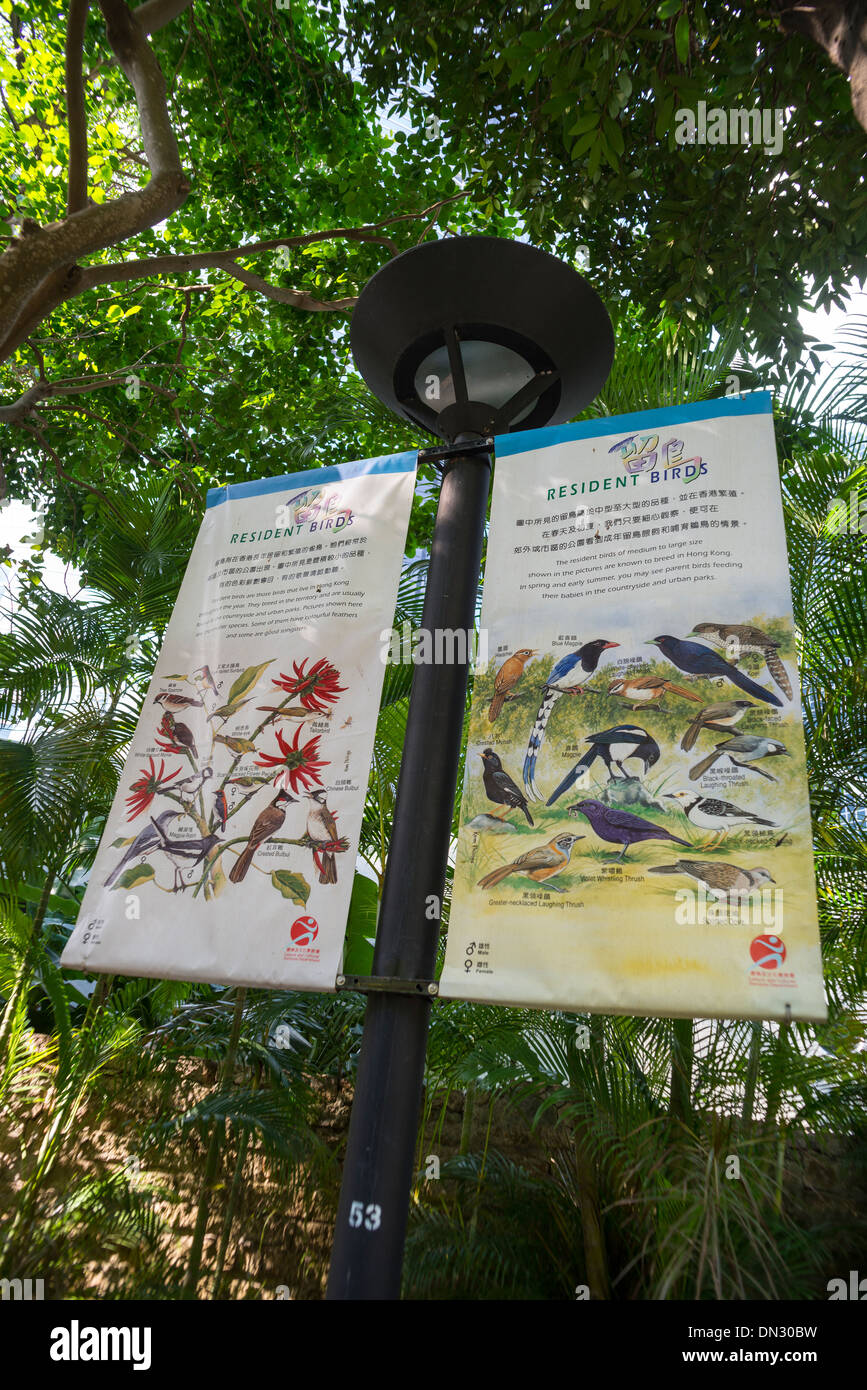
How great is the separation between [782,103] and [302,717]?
3.27 m

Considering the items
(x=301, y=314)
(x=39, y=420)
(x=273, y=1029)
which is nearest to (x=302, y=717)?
(x=273, y=1029)

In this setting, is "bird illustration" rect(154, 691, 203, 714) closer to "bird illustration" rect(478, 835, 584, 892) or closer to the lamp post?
the lamp post

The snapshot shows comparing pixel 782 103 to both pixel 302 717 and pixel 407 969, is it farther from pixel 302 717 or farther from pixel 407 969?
pixel 407 969

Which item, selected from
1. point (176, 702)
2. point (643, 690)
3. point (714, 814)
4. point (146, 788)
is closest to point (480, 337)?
point (643, 690)

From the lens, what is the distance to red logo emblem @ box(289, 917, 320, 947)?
2.03 m

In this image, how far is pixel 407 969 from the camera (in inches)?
76.3

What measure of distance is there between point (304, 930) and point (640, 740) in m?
0.94

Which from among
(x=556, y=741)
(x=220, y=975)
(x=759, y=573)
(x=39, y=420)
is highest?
(x=39, y=420)

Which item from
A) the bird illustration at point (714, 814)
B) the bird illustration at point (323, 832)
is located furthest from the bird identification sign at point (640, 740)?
the bird illustration at point (323, 832)

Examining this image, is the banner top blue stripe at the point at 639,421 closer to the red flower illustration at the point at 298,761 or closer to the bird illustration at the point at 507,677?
the bird illustration at the point at 507,677

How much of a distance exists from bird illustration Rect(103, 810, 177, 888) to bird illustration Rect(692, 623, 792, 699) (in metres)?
1.52

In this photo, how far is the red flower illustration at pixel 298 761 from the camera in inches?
89.7

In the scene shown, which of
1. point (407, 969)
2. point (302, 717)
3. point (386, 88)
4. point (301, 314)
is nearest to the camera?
point (407, 969)

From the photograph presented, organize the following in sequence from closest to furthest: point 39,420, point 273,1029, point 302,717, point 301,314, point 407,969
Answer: point 407,969 → point 302,717 → point 273,1029 → point 39,420 → point 301,314
